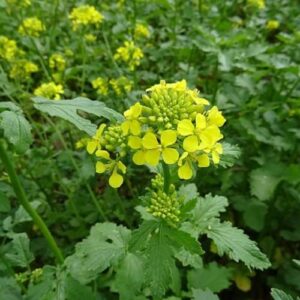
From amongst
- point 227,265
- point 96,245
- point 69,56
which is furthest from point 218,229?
point 69,56

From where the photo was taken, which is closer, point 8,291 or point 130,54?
point 8,291

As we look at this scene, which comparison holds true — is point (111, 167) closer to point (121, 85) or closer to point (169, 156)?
point (169, 156)

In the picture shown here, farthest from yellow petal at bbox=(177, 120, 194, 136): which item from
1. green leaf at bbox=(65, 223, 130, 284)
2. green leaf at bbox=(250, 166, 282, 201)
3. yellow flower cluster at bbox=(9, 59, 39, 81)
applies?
yellow flower cluster at bbox=(9, 59, 39, 81)

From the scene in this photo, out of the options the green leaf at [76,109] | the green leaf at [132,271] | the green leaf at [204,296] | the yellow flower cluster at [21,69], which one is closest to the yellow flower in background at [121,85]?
the yellow flower cluster at [21,69]

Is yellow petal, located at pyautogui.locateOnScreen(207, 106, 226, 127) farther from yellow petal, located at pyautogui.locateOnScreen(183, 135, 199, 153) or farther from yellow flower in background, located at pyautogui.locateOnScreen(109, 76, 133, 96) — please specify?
yellow flower in background, located at pyautogui.locateOnScreen(109, 76, 133, 96)

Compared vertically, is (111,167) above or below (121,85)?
above

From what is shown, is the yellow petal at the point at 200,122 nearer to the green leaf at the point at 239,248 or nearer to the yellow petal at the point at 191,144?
the yellow petal at the point at 191,144

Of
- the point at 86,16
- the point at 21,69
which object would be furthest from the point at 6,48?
the point at 86,16
